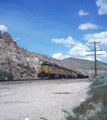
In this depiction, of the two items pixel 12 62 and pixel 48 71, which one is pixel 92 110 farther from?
pixel 12 62

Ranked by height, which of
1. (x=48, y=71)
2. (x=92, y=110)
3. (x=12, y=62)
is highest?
(x=12, y=62)

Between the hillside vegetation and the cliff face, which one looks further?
the cliff face

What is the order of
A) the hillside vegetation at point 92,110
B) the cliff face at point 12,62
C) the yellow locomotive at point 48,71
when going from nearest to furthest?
the hillside vegetation at point 92,110 → the yellow locomotive at point 48,71 → the cliff face at point 12,62

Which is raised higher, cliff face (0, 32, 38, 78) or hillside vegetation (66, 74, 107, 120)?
cliff face (0, 32, 38, 78)

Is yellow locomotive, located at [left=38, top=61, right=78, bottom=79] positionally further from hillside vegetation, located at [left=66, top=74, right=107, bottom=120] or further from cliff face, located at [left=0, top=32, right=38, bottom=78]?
hillside vegetation, located at [left=66, top=74, right=107, bottom=120]

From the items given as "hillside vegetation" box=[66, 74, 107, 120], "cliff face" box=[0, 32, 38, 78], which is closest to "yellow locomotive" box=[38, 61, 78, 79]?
"cliff face" box=[0, 32, 38, 78]

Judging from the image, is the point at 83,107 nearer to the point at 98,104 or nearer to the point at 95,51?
the point at 98,104

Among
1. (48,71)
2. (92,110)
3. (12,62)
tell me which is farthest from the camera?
(12,62)

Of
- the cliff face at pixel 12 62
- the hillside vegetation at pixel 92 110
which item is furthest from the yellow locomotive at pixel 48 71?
the hillside vegetation at pixel 92 110

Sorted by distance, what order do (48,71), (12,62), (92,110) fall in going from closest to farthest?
(92,110) → (48,71) → (12,62)

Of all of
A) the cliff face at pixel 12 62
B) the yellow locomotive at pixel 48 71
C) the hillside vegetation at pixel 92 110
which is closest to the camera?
the hillside vegetation at pixel 92 110

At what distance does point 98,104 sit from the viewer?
5.20 metres

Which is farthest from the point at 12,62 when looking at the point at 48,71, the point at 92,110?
the point at 92,110

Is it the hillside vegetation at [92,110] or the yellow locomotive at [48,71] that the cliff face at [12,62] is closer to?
the yellow locomotive at [48,71]
